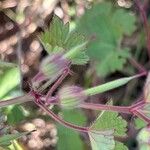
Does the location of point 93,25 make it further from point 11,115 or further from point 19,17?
point 11,115

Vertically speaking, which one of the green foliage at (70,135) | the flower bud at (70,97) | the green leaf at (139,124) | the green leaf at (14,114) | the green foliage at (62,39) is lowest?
the green foliage at (70,135)

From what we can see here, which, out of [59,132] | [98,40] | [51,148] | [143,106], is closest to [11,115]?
[59,132]

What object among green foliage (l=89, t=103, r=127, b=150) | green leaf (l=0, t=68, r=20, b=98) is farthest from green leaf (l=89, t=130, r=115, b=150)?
green leaf (l=0, t=68, r=20, b=98)

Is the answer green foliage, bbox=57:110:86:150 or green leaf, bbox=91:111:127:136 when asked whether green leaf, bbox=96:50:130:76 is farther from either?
green leaf, bbox=91:111:127:136

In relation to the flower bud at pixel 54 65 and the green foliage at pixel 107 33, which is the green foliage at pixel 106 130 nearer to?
the flower bud at pixel 54 65

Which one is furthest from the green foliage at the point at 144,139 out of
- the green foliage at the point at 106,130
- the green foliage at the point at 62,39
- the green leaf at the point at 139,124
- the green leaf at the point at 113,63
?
the green leaf at the point at 113,63

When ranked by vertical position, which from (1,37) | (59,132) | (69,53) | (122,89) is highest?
(69,53)
